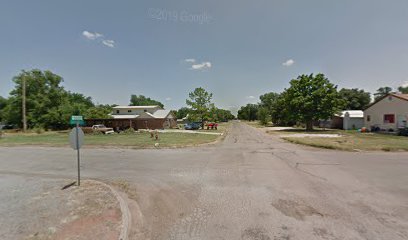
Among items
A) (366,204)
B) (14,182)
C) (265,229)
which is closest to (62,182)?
(14,182)

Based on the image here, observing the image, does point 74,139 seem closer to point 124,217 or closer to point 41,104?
point 124,217

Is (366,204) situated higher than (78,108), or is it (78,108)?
(78,108)

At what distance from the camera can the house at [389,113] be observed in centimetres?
2508

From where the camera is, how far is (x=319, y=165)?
898 cm

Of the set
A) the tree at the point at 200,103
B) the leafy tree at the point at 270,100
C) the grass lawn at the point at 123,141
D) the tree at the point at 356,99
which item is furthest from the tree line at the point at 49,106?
the tree at the point at 356,99

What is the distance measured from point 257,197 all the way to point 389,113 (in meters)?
33.1

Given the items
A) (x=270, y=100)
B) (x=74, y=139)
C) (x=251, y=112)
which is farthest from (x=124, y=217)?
(x=251, y=112)

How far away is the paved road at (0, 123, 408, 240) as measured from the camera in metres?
3.68

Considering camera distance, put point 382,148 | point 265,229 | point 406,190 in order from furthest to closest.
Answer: point 382,148, point 406,190, point 265,229

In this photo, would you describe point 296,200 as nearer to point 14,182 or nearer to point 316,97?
point 14,182

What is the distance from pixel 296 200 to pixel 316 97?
107 ft

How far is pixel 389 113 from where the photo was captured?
2691 cm

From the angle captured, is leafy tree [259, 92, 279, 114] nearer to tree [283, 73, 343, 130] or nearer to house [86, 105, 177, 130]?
tree [283, 73, 343, 130]

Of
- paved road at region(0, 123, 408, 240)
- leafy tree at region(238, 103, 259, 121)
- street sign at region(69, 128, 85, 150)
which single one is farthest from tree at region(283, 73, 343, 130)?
leafy tree at region(238, 103, 259, 121)
